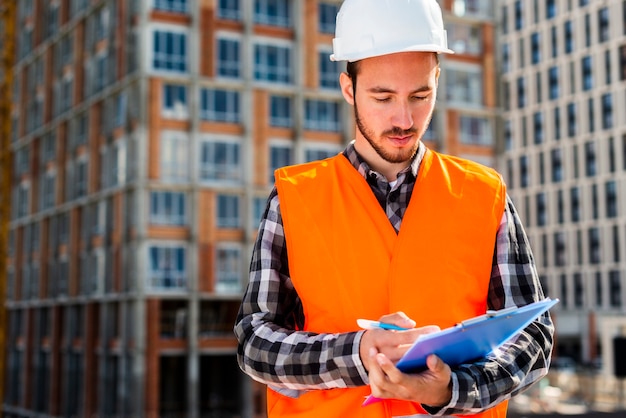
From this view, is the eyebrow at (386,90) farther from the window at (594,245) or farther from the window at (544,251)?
the window at (544,251)

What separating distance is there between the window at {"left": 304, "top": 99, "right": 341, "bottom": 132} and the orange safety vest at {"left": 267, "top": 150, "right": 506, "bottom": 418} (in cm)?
3864

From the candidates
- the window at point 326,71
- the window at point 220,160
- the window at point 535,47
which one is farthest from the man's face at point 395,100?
the window at point 535,47

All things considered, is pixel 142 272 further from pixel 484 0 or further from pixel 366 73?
pixel 366 73

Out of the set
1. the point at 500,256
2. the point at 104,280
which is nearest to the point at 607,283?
the point at 104,280

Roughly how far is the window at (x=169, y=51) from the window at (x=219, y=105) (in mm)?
1509

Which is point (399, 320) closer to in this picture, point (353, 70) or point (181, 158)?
point (353, 70)

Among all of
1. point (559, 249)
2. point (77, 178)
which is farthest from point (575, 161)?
point (77, 178)

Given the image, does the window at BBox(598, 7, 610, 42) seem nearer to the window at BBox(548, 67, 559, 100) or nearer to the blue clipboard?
the window at BBox(548, 67, 559, 100)

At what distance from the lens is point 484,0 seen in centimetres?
4588

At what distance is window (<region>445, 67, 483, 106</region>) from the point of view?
4416 cm

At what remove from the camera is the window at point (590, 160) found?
222 ft

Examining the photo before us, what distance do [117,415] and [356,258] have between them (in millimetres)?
38055

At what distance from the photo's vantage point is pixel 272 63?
40594mm

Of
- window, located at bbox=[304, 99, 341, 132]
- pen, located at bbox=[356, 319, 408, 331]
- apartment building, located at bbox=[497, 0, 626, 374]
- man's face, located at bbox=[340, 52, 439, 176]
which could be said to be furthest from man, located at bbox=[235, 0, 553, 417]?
apartment building, located at bbox=[497, 0, 626, 374]
